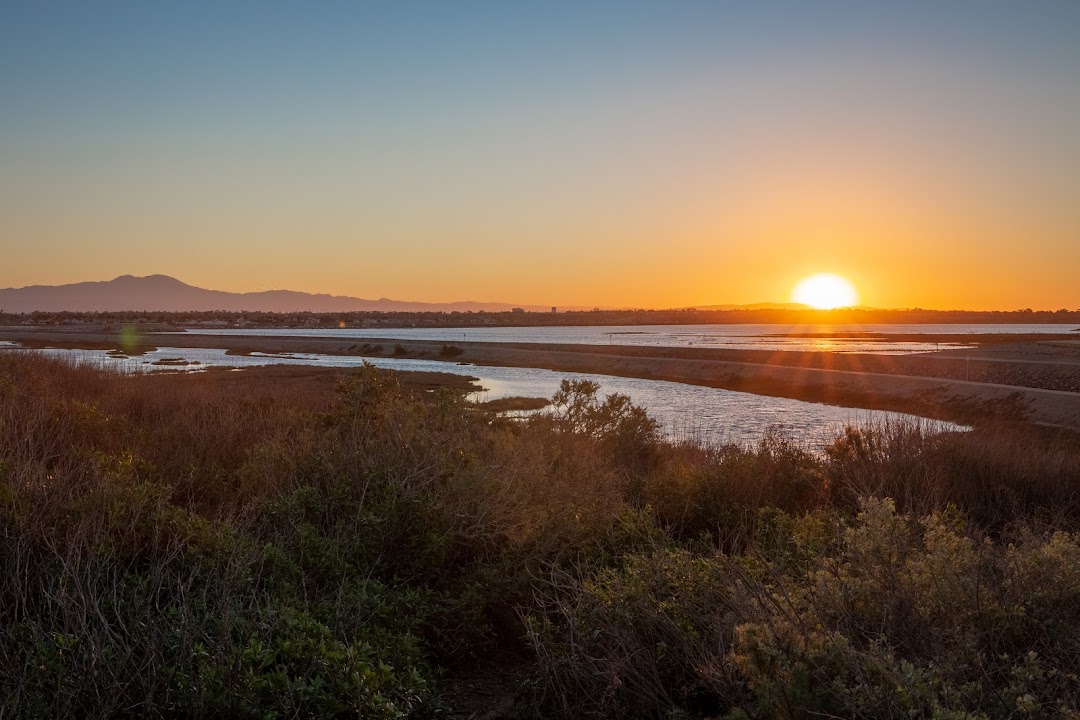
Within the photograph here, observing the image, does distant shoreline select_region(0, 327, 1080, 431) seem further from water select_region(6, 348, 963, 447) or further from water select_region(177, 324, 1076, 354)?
water select_region(177, 324, 1076, 354)

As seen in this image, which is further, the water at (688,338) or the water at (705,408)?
the water at (688,338)

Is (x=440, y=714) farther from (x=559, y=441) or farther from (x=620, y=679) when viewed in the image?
(x=559, y=441)

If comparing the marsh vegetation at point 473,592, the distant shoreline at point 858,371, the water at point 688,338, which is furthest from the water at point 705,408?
the water at point 688,338

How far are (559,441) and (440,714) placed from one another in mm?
7426

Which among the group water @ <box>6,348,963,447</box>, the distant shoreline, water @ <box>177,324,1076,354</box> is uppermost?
water @ <box>177,324,1076,354</box>

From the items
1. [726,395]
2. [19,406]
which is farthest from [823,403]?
[19,406]

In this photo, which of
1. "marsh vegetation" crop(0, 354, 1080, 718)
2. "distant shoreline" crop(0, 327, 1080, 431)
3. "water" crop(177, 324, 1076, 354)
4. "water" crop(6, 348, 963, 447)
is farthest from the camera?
"water" crop(177, 324, 1076, 354)

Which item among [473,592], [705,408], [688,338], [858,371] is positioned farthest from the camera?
[688,338]

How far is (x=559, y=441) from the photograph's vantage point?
13.2m

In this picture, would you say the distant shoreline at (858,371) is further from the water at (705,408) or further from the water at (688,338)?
the water at (688,338)

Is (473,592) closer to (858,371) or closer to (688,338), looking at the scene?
(858,371)

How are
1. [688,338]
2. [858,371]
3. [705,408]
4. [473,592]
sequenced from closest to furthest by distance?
[473,592] → [705,408] → [858,371] → [688,338]

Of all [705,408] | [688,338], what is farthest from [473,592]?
[688,338]

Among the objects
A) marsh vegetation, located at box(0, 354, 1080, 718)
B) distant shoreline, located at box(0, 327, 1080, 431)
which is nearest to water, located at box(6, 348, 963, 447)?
distant shoreline, located at box(0, 327, 1080, 431)
